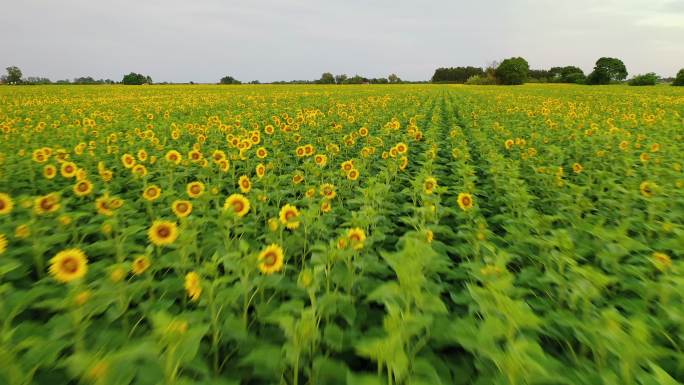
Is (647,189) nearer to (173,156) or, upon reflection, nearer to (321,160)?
(321,160)

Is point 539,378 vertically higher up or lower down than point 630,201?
higher up

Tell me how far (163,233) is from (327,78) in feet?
238

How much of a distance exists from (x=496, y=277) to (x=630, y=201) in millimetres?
2814

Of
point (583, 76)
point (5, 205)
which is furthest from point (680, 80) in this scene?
point (5, 205)

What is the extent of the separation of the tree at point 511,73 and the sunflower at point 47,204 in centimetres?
6838

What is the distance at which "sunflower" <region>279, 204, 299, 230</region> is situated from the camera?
8.29ft

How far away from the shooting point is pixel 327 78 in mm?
71312

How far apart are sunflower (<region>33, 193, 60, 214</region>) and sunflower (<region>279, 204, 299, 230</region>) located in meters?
1.53

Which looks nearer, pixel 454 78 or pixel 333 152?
Answer: pixel 333 152

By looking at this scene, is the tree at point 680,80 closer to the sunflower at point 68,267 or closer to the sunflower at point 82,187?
the sunflower at point 82,187

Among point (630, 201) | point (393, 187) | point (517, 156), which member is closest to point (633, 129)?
point (517, 156)

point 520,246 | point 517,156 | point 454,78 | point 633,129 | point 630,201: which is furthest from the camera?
point 454,78

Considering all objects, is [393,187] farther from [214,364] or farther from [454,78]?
[454,78]

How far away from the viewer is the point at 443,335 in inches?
70.2
